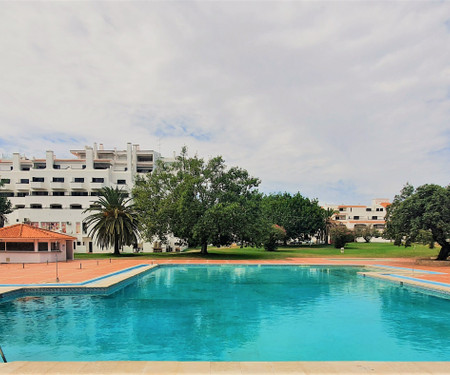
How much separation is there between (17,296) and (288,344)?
14.4m

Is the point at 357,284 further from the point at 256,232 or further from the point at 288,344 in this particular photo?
the point at 256,232

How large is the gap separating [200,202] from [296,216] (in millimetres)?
36552

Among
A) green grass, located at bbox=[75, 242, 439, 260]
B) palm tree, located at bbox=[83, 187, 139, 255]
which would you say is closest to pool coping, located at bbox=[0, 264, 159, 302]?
green grass, located at bbox=[75, 242, 439, 260]


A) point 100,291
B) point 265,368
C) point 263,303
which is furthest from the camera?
point 100,291

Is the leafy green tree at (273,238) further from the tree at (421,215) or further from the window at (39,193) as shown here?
the window at (39,193)

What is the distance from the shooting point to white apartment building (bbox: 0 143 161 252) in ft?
180

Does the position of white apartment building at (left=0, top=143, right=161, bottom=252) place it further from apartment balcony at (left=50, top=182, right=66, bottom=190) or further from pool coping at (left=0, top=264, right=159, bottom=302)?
pool coping at (left=0, top=264, right=159, bottom=302)

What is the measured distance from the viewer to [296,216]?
72812mm

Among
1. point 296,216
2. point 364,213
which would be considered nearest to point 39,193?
point 296,216

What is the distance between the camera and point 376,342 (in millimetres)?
11805

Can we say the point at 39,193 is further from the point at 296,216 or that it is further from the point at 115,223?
the point at 296,216

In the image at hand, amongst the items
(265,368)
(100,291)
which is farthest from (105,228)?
(265,368)

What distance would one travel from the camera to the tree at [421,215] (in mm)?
29703

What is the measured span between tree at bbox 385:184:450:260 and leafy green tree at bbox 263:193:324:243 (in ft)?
123
